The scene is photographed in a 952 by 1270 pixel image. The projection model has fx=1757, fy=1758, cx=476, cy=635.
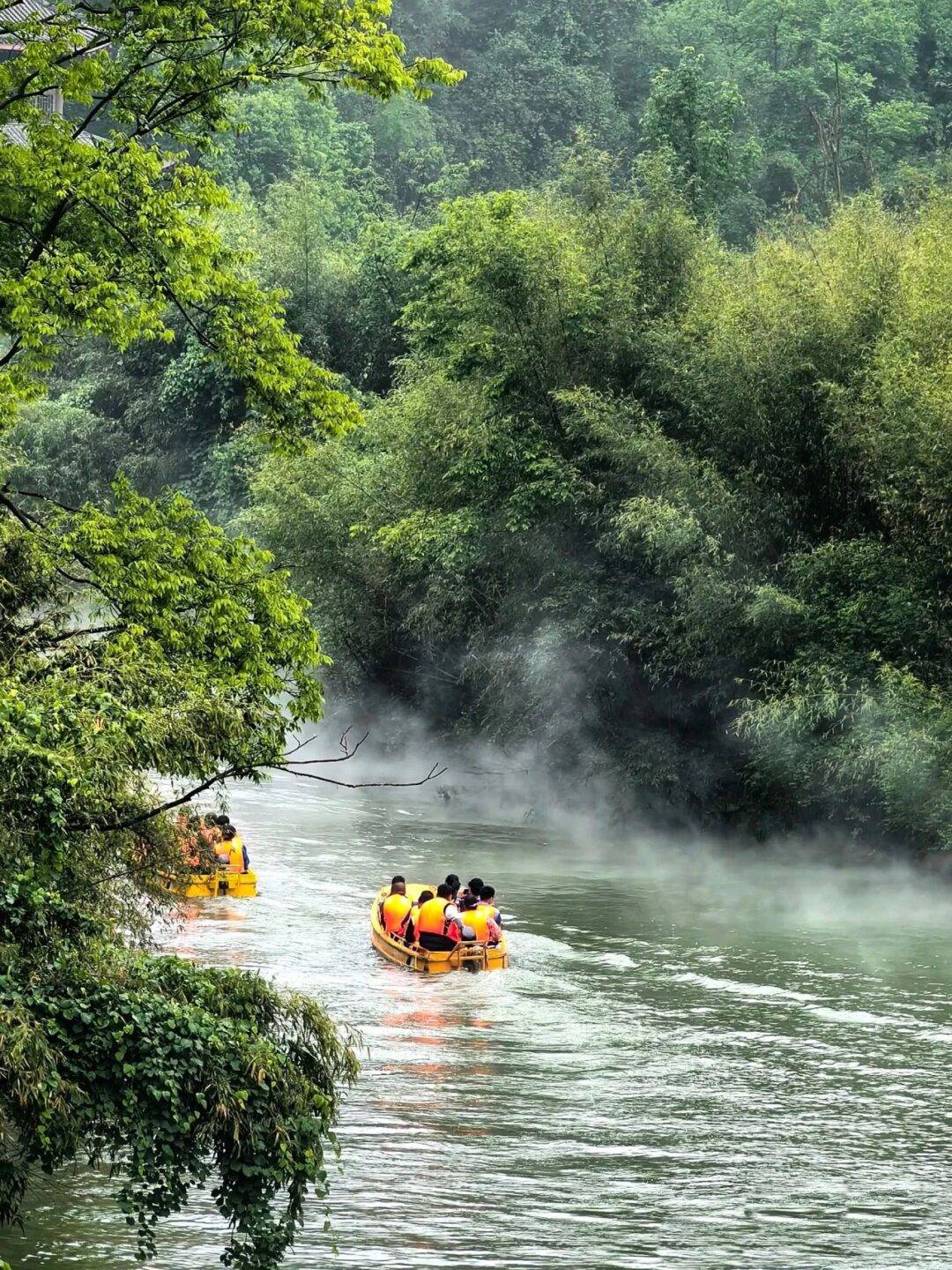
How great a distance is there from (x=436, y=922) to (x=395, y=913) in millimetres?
1239

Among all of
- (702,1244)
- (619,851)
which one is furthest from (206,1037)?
(619,851)

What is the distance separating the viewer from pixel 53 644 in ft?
39.7

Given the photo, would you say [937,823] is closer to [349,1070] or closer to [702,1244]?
[702,1244]

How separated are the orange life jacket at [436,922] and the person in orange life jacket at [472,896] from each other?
493 millimetres

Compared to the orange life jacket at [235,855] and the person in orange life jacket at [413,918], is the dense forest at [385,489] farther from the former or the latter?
the orange life jacket at [235,855]

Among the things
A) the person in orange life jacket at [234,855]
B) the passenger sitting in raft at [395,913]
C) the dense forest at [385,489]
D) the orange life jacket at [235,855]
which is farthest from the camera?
the orange life jacket at [235,855]

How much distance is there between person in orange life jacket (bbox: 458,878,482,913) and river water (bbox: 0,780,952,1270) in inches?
36.8

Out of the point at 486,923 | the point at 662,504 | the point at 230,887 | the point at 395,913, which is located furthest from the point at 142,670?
the point at 662,504

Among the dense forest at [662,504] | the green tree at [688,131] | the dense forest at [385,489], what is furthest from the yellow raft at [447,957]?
the green tree at [688,131]

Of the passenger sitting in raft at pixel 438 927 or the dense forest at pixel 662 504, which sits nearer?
the passenger sitting in raft at pixel 438 927

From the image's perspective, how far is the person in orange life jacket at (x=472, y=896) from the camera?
21.7 metres

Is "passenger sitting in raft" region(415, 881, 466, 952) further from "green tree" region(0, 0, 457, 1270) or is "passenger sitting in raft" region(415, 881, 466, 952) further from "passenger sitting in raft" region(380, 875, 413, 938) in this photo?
"green tree" region(0, 0, 457, 1270)

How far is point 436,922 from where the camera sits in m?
21.1

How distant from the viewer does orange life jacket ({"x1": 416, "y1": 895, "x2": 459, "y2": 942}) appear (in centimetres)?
2109
